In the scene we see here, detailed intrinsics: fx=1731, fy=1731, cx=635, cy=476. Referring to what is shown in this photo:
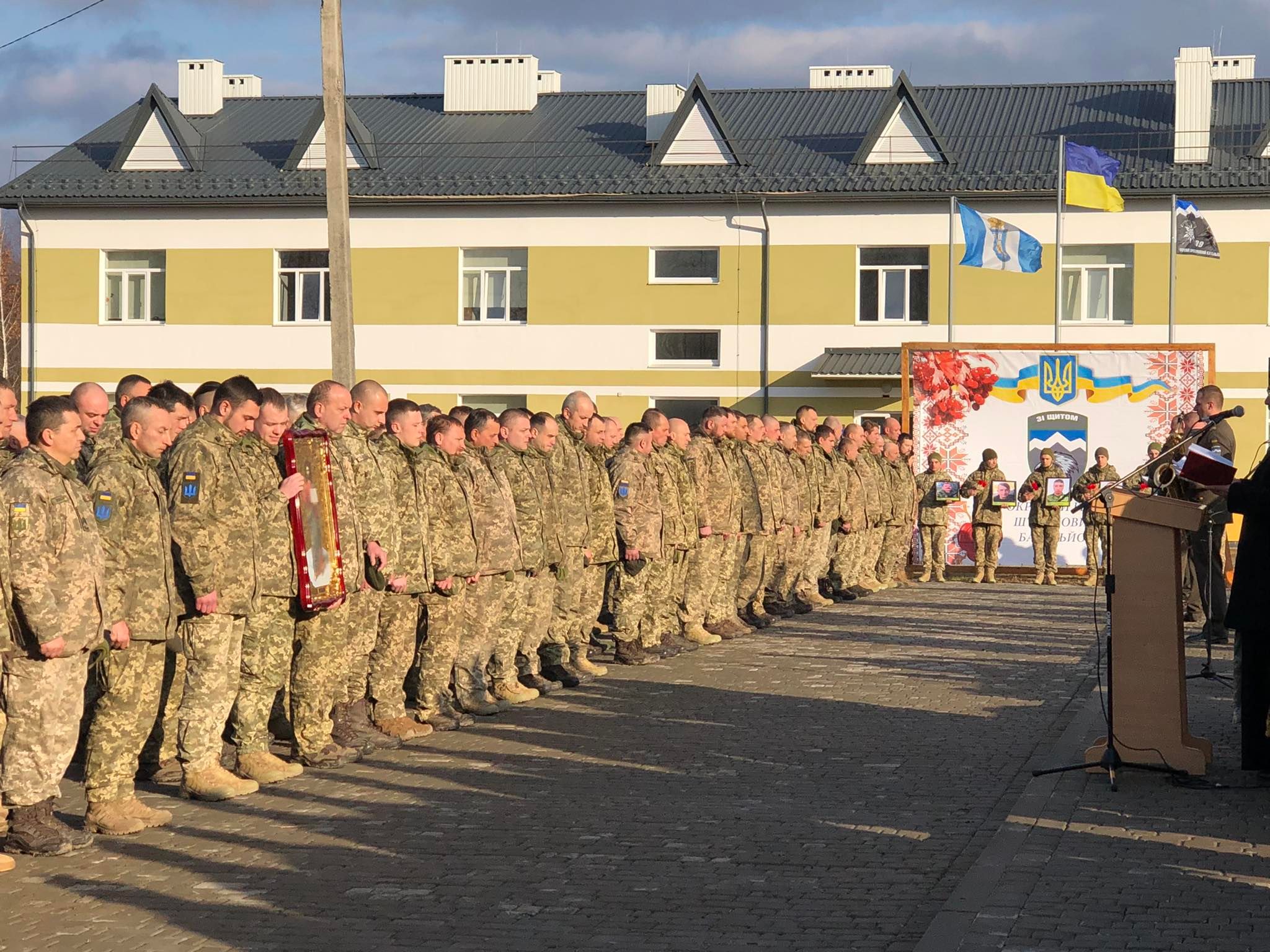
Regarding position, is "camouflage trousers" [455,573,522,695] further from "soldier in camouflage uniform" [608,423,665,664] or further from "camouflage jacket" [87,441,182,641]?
"camouflage jacket" [87,441,182,641]

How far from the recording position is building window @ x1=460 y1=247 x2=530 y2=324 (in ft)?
120

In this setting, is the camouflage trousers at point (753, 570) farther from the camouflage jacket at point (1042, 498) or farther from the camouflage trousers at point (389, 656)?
the camouflage trousers at point (389, 656)

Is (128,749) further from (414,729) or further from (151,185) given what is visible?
(151,185)

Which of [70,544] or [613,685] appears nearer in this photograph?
[70,544]

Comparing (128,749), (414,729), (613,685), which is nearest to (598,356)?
(613,685)

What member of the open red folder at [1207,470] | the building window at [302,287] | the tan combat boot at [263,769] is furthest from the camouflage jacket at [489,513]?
the building window at [302,287]

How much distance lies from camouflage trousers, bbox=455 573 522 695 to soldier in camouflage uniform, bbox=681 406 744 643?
4659mm

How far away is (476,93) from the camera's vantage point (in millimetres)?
41062

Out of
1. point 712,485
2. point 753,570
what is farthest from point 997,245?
point 712,485

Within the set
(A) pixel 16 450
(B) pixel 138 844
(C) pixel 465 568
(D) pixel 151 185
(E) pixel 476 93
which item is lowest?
(B) pixel 138 844

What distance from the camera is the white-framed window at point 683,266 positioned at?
35.8 meters

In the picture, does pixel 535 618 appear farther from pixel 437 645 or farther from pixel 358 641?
pixel 358 641

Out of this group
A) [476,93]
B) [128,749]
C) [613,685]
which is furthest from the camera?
[476,93]

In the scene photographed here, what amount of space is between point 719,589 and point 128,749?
388 inches
